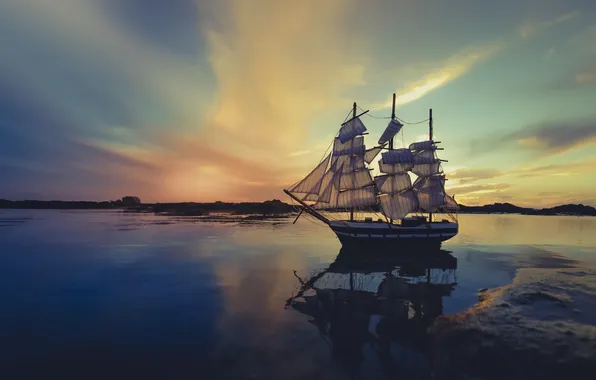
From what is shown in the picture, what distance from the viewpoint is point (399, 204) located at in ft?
157

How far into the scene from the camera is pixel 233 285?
69.7 ft

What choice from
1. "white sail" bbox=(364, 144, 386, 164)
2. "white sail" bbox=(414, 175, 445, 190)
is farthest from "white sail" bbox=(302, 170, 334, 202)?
"white sail" bbox=(414, 175, 445, 190)

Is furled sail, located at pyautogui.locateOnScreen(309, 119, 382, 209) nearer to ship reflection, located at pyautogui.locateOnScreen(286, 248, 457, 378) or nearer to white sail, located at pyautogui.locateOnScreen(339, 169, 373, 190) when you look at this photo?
white sail, located at pyautogui.locateOnScreen(339, 169, 373, 190)

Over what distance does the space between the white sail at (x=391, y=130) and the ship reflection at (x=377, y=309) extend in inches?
962

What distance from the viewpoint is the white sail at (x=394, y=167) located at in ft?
160

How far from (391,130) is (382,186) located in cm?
942

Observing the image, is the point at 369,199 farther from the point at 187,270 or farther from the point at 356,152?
the point at 187,270

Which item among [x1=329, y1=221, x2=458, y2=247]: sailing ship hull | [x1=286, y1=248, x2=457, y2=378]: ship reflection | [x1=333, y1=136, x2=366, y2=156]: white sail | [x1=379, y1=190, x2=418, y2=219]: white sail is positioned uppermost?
[x1=333, y1=136, x2=366, y2=156]: white sail

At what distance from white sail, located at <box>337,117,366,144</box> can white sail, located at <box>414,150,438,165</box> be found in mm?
12682

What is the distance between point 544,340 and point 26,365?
19915 mm

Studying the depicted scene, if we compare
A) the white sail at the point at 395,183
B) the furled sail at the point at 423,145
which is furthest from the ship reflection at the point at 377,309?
the furled sail at the point at 423,145

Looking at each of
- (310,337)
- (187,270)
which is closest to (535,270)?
(310,337)

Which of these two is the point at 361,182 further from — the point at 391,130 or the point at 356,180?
the point at 391,130

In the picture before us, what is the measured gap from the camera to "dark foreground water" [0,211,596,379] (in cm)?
1041
